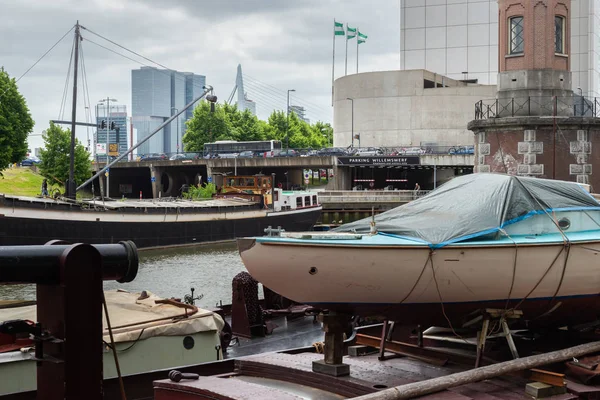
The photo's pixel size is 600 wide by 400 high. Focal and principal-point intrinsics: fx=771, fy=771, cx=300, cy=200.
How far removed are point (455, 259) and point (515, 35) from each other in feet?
97.1

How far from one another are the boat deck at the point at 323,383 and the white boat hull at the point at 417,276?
716 mm

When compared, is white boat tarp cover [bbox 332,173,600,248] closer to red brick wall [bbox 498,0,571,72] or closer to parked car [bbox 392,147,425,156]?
red brick wall [bbox 498,0,571,72]

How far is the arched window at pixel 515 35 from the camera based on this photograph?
119 ft

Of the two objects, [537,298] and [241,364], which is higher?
[537,298]

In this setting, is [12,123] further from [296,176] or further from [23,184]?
[296,176]

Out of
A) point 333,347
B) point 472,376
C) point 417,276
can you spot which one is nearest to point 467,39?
point 417,276

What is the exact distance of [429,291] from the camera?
9.40 metres

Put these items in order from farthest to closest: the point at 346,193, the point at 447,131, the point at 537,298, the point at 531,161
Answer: the point at 447,131, the point at 346,193, the point at 531,161, the point at 537,298

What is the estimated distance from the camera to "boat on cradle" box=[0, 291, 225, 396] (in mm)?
11070

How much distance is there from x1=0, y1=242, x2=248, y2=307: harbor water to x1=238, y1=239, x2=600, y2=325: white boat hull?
19189 mm

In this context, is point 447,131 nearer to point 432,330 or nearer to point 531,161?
point 531,161

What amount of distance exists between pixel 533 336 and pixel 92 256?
26.1 ft

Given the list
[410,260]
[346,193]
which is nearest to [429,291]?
[410,260]

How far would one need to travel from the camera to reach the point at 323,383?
911 centimetres
